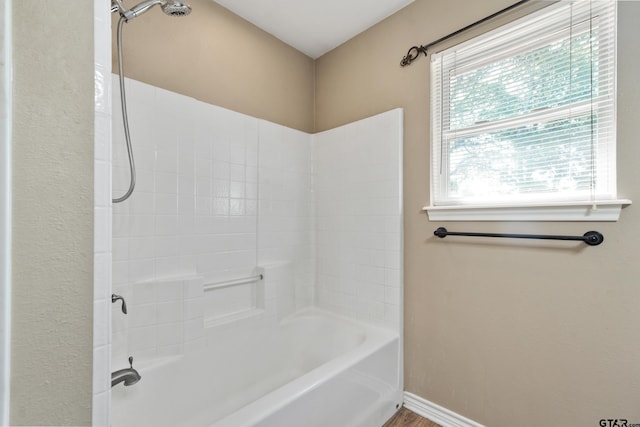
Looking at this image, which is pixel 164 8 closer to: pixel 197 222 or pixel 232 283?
pixel 197 222

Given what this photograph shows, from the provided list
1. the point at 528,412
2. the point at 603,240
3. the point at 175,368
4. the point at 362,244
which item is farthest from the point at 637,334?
the point at 175,368

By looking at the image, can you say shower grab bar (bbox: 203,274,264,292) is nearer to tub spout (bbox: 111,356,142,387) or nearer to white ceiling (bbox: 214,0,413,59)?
tub spout (bbox: 111,356,142,387)

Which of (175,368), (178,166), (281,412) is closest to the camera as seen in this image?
(281,412)

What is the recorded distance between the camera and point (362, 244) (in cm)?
203

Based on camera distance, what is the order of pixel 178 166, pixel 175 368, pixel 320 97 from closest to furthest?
pixel 175 368 < pixel 178 166 < pixel 320 97

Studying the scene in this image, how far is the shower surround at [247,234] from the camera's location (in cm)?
149

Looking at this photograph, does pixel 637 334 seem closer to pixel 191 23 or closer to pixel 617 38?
pixel 617 38

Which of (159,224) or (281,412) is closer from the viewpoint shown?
(281,412)

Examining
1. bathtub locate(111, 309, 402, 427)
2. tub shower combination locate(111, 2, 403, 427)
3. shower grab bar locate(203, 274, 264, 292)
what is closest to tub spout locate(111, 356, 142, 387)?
tub shower combination locate(111, 2, 403, 427)

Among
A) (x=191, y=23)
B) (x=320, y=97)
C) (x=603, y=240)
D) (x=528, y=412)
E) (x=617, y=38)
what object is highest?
(x=191, y=23)

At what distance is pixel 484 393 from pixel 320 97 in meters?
2.37

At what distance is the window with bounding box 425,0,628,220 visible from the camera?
3.99ft

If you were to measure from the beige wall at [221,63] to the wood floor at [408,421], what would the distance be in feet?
7.12

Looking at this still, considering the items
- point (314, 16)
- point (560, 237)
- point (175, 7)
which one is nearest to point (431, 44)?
point (314, 16)
